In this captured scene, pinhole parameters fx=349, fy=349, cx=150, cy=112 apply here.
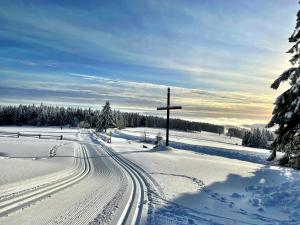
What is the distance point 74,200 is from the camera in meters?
10.4

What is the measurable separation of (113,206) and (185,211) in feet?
6.87

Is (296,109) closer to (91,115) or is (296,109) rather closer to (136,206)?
(136,206)

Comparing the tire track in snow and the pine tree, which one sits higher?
the pine tree

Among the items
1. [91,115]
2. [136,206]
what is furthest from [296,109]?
[91,115]

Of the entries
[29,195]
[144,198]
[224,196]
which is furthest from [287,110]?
[29,195]

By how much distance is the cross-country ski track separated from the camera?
26.9 feet

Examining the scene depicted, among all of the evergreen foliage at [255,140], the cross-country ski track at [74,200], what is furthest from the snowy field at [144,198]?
the evergreen foliage at [255,140]

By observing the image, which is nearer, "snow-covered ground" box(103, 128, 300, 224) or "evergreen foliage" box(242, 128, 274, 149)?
"snow-covered ground" box(103, 128, 300, 224)

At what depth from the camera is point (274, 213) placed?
1088 centimetres

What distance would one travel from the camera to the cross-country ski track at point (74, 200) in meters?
8.21

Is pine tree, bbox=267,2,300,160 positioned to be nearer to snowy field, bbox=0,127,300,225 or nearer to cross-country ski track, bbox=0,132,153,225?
snowy field, bbox=0,127,300,225

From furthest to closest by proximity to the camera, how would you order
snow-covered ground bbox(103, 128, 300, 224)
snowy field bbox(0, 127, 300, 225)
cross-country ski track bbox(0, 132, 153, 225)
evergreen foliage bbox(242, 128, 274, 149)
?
evergreen foliage bbox(242, 128, 274, 149) < snow-covered ground bbox(103, 128, 300, 224) < snowy field bbox(0, 127, 300, 225) < cross-country ski track bbox(0, 132, 153, 225)

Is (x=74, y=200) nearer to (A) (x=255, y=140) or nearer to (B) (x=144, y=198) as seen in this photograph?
(B) (x=144, y=198)

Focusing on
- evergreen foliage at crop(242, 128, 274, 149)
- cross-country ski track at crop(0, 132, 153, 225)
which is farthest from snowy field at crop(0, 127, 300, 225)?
evergreen foliage at crop(242, 128, 274, 149)
